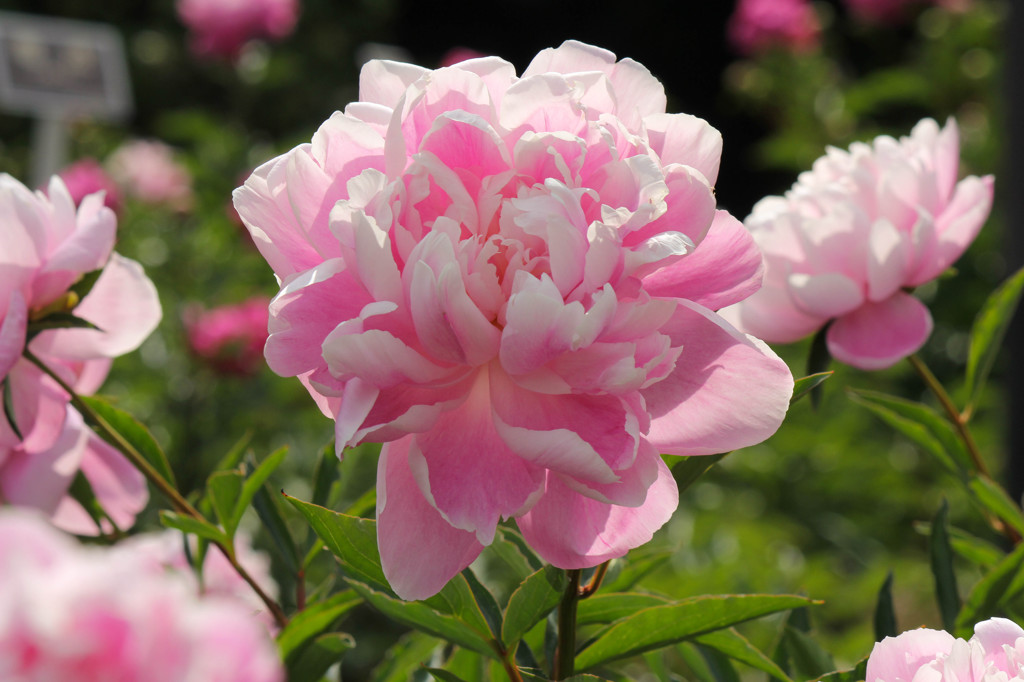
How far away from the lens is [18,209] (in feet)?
1.24

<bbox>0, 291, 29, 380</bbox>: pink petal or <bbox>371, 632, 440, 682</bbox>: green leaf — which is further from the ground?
<bbox>0, 291, 29, 380</bbox>: pink petal

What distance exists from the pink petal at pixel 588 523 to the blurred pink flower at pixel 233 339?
1.20 metres

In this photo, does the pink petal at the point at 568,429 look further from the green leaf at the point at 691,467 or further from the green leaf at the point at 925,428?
the green leaf at the point at 925,428

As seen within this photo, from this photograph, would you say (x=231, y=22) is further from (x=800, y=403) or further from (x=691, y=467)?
(x=691, y=467)

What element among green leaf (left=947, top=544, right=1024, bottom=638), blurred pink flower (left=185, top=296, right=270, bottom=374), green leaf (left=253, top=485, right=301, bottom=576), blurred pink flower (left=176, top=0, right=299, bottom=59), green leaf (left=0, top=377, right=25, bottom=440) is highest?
green leaf (left=0, top=377, right=25, bottom=440)

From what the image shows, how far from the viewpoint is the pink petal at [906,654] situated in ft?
0.91

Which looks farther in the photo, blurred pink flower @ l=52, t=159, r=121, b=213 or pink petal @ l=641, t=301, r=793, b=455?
blurred pink flower @ l=52, t=159, r=121, b=213

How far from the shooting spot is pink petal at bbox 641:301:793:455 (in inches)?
11.3

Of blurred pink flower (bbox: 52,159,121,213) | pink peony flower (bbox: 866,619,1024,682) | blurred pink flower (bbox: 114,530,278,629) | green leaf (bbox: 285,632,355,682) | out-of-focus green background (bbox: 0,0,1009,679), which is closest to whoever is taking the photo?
pink peony flower (bbox: 866,619,1024,682)

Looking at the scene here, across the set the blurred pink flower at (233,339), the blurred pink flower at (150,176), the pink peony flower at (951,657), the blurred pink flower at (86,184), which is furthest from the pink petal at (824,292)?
the blurred pink flower at (150,176)

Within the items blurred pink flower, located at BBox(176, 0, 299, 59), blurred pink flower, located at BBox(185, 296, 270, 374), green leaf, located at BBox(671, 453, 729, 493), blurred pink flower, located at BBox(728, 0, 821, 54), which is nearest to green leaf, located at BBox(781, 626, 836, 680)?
green leaf, located at BBox(671, 453, 729, 493)

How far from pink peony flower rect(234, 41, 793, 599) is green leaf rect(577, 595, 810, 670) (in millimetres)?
42

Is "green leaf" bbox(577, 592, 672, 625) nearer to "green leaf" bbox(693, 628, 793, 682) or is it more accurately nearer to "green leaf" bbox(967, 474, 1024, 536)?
"green leaf" bbox(693, 628, 793, 682)

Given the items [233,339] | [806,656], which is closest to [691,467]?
[806,656]
